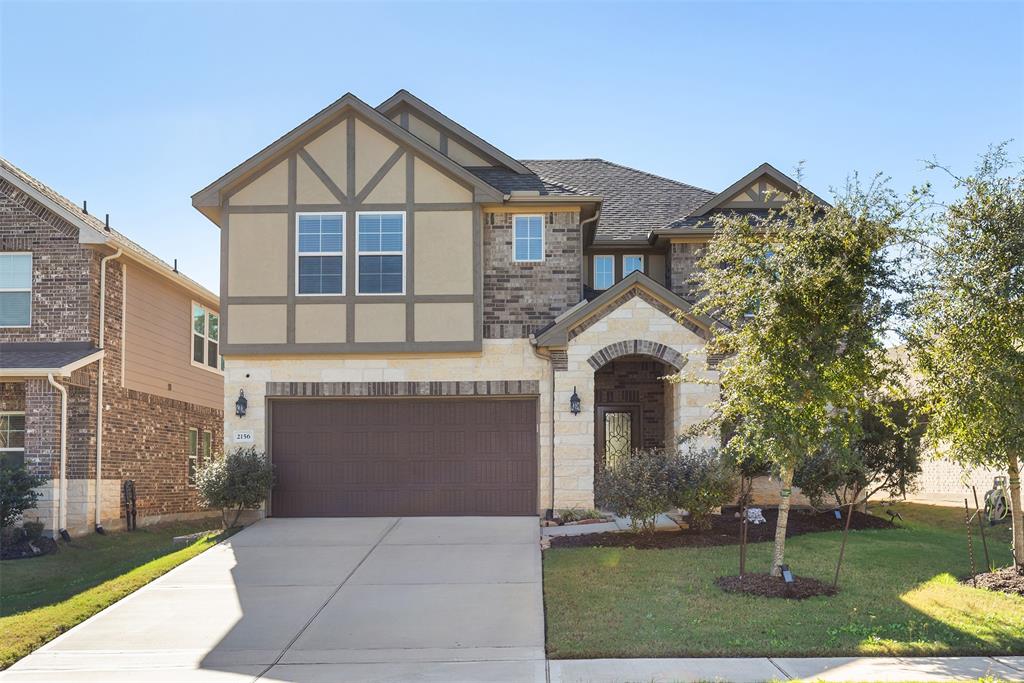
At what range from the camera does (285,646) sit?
9656mm

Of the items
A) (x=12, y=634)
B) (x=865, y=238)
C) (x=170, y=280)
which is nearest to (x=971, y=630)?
(x=865, y=238)

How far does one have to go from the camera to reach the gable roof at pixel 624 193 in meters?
19.6

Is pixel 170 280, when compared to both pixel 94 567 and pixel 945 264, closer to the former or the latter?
pixel 94 567

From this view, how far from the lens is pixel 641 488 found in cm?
1373

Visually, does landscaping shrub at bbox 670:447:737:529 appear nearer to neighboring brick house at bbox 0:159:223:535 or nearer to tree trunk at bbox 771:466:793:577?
tree trunk at bbox 771:466:793:577

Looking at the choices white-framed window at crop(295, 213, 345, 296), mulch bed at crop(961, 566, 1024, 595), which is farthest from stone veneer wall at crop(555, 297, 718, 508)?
mulch bed at crop(961, 566, 1024, 595)

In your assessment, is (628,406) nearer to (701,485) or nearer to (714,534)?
(714,534)

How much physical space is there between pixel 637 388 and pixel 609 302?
11.0 feet

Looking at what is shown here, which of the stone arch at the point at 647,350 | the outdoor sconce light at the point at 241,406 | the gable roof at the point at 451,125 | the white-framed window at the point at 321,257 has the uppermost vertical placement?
the gable roof at the point at 451,125

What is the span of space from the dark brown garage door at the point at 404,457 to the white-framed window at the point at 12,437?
4471mm

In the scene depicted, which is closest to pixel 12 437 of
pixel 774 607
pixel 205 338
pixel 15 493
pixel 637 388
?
pixel 15 493

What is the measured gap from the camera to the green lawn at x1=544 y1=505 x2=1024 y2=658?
30.2ft

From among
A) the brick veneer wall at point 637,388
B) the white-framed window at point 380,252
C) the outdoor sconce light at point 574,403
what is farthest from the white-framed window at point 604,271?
the white-framed window at point 380,252

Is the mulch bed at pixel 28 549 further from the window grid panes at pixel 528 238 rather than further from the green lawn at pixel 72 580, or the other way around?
the window grid panes at pixel 528 238
